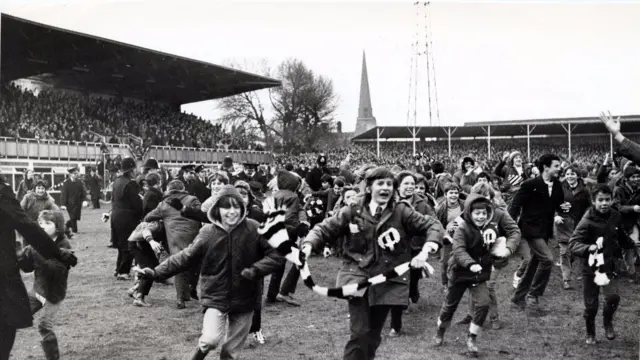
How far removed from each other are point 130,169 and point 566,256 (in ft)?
22.4

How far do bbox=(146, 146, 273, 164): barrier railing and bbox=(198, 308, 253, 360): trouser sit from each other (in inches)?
934

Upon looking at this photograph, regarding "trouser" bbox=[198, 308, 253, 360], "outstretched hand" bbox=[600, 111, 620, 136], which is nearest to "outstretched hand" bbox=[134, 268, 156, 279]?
"trouser" bbox=[198, 308, 253, 360]

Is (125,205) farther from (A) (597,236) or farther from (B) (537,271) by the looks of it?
(A) (597,236)

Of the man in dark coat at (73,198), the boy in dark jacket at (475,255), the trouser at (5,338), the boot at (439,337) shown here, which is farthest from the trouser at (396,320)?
the man in dark coat at (73,198)

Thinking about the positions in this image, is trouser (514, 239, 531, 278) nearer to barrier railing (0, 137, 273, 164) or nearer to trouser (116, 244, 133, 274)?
trouser (116, 244, 133, 274)

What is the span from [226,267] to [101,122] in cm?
2468

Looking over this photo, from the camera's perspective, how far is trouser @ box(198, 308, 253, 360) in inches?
173

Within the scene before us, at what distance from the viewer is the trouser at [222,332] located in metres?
4.38

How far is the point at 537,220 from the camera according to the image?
7168mm

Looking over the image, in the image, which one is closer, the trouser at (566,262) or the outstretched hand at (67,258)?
the outstretched hand at (67,258)

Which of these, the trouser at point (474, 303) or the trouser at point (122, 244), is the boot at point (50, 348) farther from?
the trouser at point (122, 244)

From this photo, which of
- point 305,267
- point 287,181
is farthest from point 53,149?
point 305,267

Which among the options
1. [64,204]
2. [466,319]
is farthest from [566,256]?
[64,204]

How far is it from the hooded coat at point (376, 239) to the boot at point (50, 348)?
102 inches
